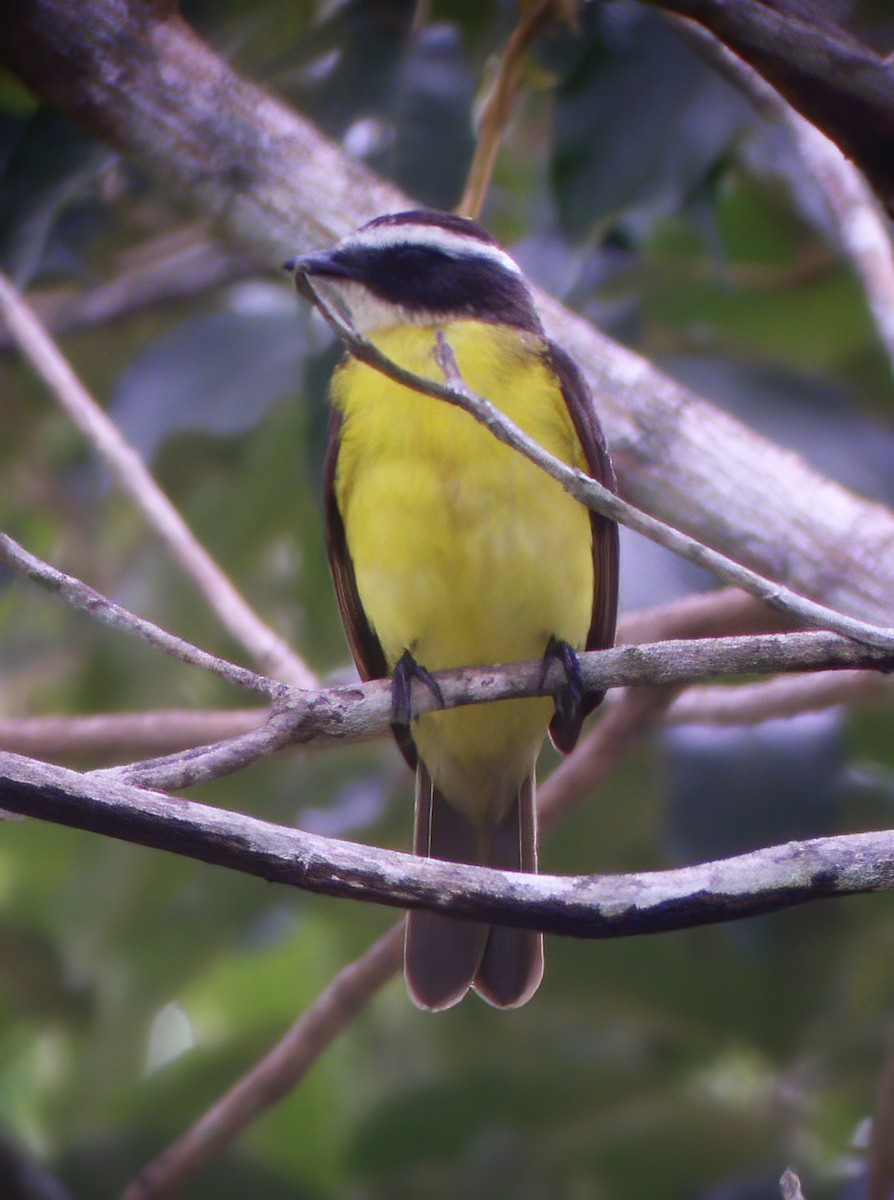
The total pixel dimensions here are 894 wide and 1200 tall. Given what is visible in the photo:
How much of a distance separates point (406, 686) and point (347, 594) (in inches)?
30.4

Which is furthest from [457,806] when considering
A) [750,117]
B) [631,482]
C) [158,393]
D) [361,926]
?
[750,117]

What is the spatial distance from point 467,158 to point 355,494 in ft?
3.16

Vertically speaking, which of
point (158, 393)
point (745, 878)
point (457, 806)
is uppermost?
point (158, 393)

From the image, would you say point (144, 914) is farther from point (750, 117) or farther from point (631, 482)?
point (750, 117)

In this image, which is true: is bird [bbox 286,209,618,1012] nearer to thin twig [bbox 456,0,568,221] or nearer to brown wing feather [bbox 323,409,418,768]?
brown wing feather [bbox 323,409,418,768]

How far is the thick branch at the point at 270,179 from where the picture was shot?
2.98 meters

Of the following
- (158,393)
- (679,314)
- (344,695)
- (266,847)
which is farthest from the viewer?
(679,314)

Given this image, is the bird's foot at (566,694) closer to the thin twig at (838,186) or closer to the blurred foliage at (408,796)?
the blurred foliage at (408,796)

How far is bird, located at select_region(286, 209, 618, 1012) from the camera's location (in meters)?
2.82

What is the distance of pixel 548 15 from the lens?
10.7 ft

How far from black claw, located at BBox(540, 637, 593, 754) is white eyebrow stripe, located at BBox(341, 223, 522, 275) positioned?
2.85 ft

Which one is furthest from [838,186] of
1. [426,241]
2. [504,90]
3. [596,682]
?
[596,682]

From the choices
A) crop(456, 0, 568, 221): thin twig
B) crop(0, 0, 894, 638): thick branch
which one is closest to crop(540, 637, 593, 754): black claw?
crop(0, 0, 894, 638): thick branch

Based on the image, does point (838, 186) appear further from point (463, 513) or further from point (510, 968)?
point (510, 968)
